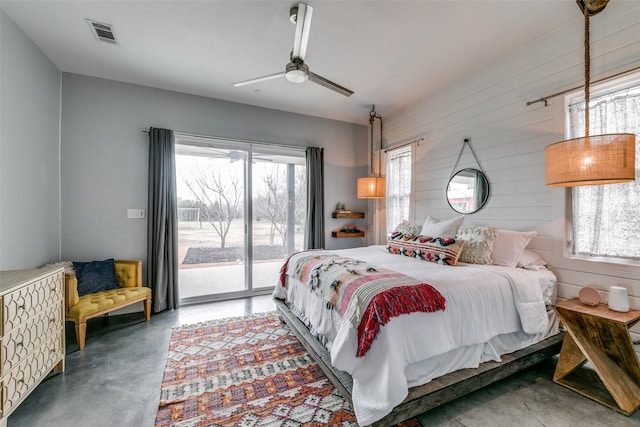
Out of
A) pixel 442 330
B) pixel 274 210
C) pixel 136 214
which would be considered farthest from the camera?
pixel 274 210

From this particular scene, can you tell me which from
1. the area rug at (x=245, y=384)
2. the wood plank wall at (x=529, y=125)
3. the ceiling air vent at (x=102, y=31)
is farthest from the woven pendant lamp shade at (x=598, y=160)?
the ceiling air vent at (x=102, y=31)

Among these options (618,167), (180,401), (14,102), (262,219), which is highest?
(14,102)

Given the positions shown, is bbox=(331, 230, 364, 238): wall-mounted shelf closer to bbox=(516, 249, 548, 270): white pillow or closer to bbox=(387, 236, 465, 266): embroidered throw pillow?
bbox=(387, 236, 465, 266): embroidered throw pillow

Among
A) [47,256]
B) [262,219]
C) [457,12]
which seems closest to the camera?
[457,12]

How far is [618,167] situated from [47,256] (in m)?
5.15

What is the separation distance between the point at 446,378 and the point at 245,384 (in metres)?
1.44

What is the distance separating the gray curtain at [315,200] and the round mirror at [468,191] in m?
2.05

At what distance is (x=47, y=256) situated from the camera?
298 cm

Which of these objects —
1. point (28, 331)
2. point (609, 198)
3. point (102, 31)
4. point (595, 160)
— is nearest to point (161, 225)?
point (28, 331)

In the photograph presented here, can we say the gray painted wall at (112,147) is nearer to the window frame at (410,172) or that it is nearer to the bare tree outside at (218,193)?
the bare tree outside at (218,193)

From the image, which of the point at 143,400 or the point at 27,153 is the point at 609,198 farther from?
the point at 27,153

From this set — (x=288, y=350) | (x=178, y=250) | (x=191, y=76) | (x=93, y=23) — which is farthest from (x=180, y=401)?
(x=191, y=76)

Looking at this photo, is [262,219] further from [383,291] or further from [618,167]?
[618,167]

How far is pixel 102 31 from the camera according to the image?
258 centimetres
